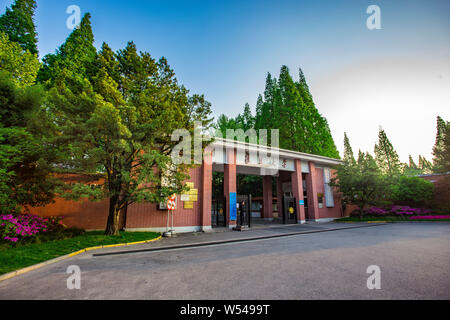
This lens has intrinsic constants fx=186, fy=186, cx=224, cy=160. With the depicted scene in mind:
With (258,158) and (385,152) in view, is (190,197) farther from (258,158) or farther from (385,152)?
(385,152)

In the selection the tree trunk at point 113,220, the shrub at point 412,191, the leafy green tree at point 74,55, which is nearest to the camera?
the tree trunk at point 113,220

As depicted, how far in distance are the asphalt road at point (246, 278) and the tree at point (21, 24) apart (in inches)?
829

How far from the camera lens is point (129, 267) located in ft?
16.8

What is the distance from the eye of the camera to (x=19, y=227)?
25.2ft

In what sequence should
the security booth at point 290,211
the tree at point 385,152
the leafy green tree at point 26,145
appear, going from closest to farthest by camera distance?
the leafy green tree at point 26,145 → the security booth at point 290,211 → the tree at point 385,152

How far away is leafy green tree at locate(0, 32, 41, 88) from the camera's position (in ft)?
41.4

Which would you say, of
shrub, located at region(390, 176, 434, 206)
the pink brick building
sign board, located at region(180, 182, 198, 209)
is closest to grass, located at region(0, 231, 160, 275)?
the pink brick building

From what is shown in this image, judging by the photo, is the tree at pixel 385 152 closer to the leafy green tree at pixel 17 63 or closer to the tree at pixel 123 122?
the tree at pixel 123 122

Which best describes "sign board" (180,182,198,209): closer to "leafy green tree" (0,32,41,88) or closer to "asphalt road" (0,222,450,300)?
"asphalt road" (0,222,450,300)

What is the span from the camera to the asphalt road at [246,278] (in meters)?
3.29

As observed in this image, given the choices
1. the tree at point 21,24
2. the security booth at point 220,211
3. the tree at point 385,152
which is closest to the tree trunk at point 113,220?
the security booth at point 220,211

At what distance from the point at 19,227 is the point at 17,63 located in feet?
41.2

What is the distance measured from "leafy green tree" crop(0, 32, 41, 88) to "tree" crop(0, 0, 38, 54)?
3018mm

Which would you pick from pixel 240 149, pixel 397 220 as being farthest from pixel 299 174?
pixel 397 220
